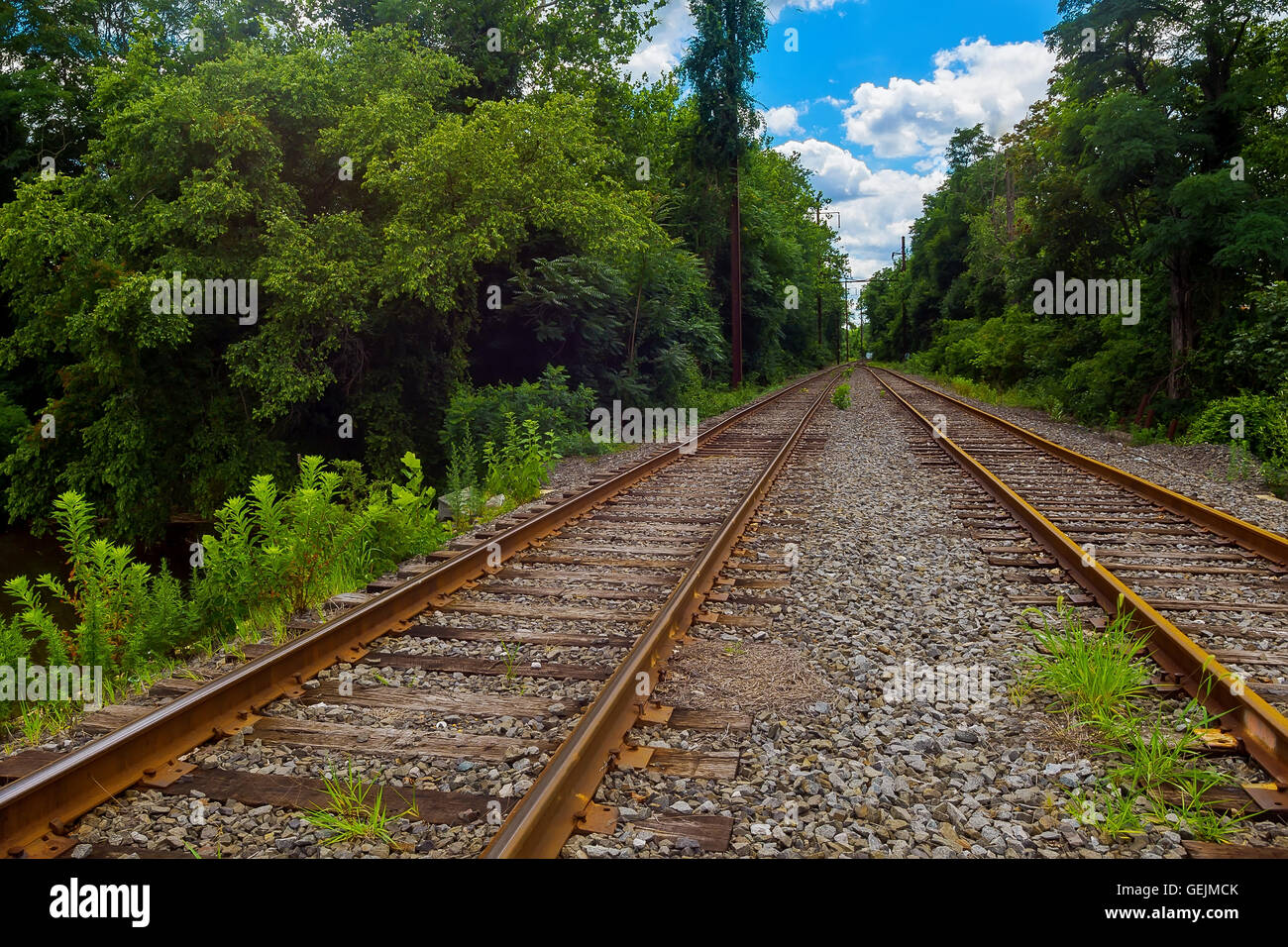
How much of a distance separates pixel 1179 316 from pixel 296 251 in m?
15.7

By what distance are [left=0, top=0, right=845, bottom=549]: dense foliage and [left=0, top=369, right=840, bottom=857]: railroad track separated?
609 cm

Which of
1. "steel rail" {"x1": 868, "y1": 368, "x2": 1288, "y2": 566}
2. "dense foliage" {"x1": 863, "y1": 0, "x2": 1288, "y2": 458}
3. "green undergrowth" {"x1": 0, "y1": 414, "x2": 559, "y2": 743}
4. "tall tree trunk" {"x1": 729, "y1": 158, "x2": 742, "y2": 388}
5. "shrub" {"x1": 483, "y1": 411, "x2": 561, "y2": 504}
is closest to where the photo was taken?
"green undergrowth" {"x1": 0, "y1": 414, "x2": 559, "y2": 743}

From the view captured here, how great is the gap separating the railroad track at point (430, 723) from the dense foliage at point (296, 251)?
6095 mm

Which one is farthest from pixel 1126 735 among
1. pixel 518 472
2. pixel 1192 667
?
pixel 518 472

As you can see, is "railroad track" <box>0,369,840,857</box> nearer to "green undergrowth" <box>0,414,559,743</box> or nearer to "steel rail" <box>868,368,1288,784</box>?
"green undergrowth" <box>0,414,559,743</box>

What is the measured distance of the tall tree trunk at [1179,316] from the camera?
13820 mm

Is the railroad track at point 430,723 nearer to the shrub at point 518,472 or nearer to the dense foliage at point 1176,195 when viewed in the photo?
the shrub at point 518,472

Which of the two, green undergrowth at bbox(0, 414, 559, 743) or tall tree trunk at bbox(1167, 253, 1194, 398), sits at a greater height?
tall tree trunk at bbox(1167, 253, 1194, 398)

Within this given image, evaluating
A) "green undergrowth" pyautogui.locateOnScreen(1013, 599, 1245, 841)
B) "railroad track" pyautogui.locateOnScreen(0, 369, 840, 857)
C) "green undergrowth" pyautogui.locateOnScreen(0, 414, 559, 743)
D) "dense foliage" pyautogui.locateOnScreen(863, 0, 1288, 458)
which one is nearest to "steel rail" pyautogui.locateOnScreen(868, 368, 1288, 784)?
"green undergrowth" pyautogui.locateOnScreen(1013, 599, 1245, 841)

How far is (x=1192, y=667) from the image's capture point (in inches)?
146

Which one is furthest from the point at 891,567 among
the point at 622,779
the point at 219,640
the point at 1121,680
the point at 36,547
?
the point at 36,547

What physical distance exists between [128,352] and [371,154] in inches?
247

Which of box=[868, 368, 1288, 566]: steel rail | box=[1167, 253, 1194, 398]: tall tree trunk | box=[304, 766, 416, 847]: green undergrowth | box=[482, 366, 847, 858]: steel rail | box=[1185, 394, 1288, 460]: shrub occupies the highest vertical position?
box=[1167, 253, 1194, 398]: tall tree trunk

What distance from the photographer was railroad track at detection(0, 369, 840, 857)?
8.76 feet
